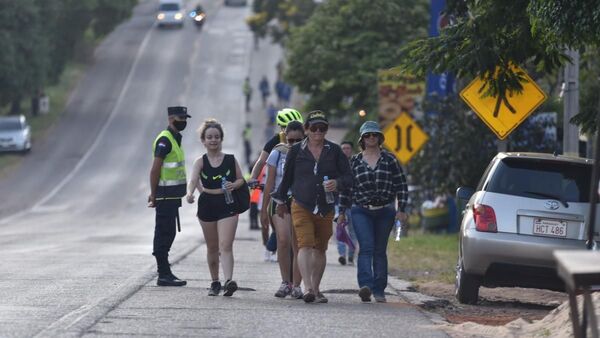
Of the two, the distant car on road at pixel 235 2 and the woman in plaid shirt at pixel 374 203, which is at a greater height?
the distant car on road at pixel 235 2

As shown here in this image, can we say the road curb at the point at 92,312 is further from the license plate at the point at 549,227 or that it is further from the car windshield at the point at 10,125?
the car windshield at the point at 10,125

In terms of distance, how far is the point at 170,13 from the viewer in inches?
3674

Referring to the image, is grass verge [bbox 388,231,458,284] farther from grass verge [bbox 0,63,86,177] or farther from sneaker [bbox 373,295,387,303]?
grass verge [bbox 0,63,86,177]

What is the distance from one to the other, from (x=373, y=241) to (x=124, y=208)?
109ft

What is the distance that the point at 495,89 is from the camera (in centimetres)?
1783

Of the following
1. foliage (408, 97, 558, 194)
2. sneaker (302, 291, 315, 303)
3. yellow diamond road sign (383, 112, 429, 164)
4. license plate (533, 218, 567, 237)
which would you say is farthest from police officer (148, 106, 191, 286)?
yellow diamond road sign (383, 112, 429, 164)

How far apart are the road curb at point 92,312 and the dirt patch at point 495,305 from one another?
3039 mm

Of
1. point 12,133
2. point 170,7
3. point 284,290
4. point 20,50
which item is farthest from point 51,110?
point 284,290

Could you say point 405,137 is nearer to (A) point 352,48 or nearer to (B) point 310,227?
(B) point 310,227

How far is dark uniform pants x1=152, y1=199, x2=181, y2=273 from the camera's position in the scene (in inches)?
606

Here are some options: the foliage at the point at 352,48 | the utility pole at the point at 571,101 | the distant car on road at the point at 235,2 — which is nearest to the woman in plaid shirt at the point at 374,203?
the utility pole at the point at 571,101

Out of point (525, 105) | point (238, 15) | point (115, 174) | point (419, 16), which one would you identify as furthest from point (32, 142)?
point (525, 105)

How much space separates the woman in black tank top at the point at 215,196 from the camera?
47.8 ft

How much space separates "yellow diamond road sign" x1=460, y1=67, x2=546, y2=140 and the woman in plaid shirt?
4.30 meters
